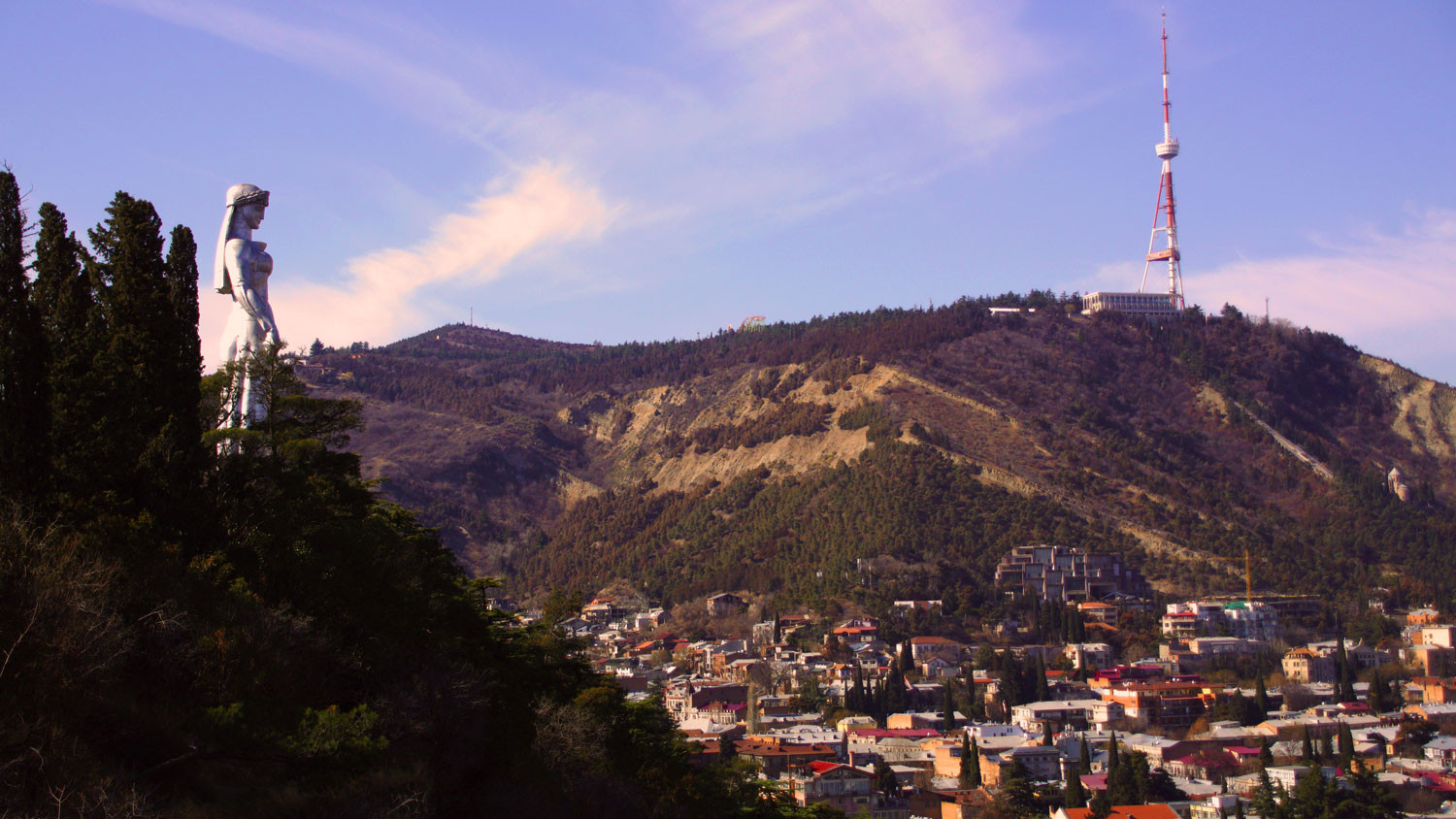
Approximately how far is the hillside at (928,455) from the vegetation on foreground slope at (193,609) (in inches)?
2891

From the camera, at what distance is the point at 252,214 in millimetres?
28141

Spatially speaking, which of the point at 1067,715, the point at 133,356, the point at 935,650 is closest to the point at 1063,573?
the point at 935,650

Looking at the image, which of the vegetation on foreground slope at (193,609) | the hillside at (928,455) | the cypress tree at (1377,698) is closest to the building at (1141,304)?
the hillside at (928,455)

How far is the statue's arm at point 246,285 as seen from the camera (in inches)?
1090

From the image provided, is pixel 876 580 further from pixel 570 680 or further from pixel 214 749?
pixel 214 749

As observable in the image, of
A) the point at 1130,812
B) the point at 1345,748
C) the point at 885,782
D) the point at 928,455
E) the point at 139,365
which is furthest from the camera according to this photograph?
the point at 928,455

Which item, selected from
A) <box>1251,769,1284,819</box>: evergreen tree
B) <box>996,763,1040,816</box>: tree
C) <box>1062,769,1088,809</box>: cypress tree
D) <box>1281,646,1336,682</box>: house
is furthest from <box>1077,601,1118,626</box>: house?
<box>1062,769,1088,809</box>: cypress tree

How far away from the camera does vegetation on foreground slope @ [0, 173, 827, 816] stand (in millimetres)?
17188

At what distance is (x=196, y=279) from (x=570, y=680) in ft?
42.5

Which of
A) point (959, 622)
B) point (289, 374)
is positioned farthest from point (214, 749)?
point (959, 622)

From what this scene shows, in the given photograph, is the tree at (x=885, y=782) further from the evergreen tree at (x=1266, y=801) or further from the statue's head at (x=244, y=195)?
the statue's head at (x=244, y=195)

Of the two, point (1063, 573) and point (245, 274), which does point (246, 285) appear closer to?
point (245, 274)

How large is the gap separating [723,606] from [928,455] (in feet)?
76.4

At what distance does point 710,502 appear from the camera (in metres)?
139
